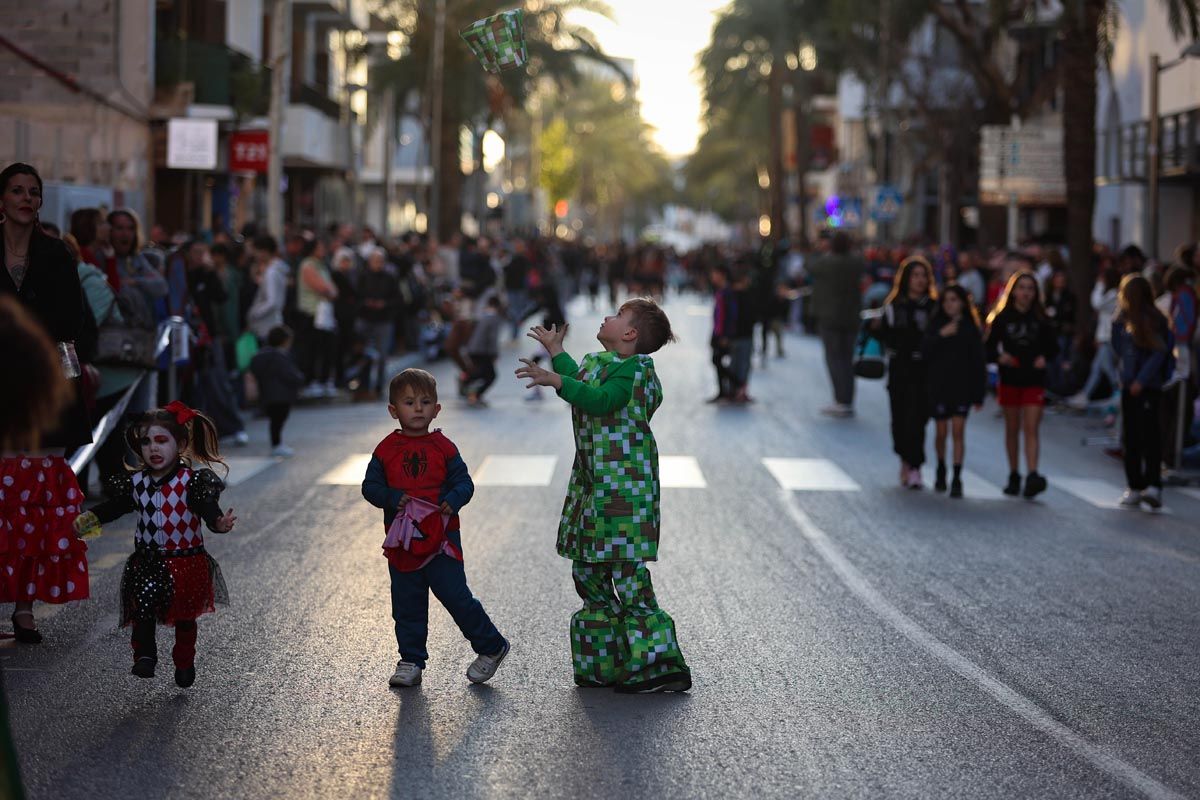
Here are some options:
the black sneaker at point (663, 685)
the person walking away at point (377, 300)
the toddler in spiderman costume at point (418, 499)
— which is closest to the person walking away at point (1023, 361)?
the black sneaker at point (663, 685)

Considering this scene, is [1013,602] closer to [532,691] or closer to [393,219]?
[532,691]

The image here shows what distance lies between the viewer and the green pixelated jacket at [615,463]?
24.8 feet

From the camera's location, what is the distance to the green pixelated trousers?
7637 mm

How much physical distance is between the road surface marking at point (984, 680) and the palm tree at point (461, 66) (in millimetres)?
34405

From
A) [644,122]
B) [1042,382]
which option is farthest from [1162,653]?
[644,122]

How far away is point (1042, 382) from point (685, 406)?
8334 mm

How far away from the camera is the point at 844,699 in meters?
7.61

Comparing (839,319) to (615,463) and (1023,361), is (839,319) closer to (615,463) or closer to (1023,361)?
(1023,361)

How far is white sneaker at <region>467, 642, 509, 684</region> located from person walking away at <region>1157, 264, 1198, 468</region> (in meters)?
9.25

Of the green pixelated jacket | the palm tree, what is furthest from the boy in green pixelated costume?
the palm tree

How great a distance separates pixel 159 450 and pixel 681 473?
363 inches

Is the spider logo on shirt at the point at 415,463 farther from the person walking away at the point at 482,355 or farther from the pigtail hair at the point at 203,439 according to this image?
the person walking away at the point at 482,355

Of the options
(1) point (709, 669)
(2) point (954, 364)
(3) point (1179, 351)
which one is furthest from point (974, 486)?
(1) point (709, 669)

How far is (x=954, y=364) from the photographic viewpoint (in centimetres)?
1523
